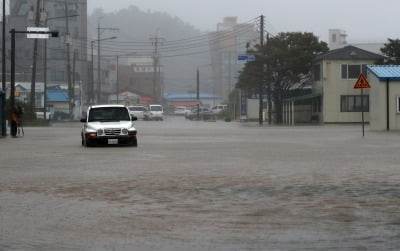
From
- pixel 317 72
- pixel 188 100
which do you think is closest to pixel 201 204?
pixel 317 72

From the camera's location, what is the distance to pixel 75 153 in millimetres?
24266

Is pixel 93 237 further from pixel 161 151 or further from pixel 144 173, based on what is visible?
pixel 161 151

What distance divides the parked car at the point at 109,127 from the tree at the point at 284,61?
3803 cm

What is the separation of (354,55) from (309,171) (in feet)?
152

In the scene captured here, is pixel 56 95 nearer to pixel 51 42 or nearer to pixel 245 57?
pixel 51 42

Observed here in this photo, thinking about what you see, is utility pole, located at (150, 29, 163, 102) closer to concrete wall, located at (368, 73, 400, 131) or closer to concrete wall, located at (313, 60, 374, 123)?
concrete wall, located at (313, 60, 374, 123)

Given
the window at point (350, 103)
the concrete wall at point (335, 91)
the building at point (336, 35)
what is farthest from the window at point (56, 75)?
the window at point (350, 103)

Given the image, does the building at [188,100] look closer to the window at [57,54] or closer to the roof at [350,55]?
the window at [57,54]

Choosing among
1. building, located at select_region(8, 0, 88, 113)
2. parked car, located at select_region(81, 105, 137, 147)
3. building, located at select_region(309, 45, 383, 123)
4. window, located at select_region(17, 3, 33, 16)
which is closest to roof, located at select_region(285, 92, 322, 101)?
building, located at select_region(309, 45, 383, 123)

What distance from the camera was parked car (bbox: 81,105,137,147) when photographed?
2766 centimetres

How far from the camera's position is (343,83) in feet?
202

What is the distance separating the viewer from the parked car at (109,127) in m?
27.7

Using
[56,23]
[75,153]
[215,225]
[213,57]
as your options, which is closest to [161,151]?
[75,153]

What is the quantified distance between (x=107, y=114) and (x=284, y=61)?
128 feet
